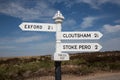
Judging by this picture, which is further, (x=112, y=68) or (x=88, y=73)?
(x=112, y=68)

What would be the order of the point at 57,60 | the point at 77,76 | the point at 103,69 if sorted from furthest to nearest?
the point at 103,69 < the point at 77,76 < the point at 57,60

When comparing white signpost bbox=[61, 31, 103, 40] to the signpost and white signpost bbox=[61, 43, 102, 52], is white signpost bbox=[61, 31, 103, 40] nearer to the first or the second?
the signpost

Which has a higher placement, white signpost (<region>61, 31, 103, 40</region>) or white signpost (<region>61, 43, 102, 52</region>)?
white signpost (<region>61, 31, 103, 40</region>)

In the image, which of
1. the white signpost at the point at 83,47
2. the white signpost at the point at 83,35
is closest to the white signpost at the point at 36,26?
the white signpost at the point at 83,35

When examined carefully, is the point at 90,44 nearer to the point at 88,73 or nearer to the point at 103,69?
the point at 88,73

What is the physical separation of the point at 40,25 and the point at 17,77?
11308 millimetres

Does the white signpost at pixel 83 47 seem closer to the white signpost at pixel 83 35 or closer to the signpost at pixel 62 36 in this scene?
the signpost at pixel 62 36

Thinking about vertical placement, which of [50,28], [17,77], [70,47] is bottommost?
[17,77]

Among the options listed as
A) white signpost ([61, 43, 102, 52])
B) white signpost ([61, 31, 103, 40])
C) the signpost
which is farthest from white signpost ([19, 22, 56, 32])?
white signpost ([61, 43, 102, 52])

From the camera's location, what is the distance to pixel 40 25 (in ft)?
19.1

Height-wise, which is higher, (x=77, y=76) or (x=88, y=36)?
(x=88, y=36)

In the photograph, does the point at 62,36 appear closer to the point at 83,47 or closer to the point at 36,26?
the point at 83,47

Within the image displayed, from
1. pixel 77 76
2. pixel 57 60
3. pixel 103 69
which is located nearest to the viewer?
pixel 57 60

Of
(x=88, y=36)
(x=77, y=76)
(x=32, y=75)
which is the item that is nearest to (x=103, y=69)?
(x=77, y=76)
